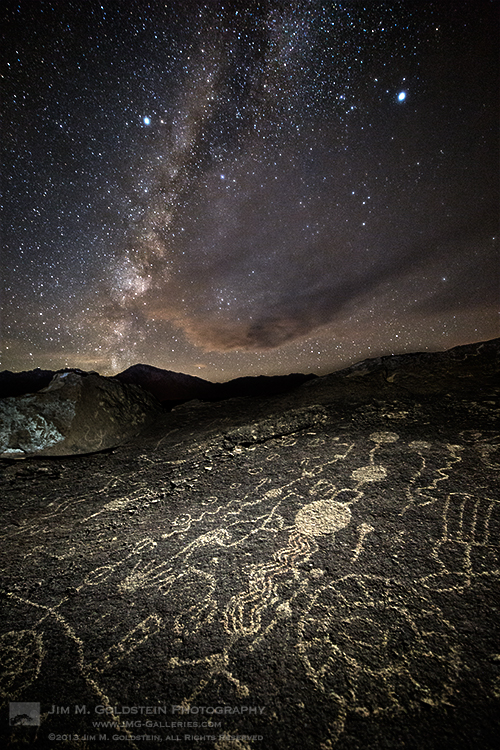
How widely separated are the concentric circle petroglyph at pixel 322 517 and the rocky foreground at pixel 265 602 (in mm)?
16

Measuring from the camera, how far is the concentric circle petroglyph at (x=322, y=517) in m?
2.24

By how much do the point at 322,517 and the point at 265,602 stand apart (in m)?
0.88

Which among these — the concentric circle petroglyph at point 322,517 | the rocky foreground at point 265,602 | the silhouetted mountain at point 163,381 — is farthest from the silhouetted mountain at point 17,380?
the silhouetted mountain at point 163,381

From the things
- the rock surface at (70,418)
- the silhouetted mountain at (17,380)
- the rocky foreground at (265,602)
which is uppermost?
the silhouetted mountain at (17,380)

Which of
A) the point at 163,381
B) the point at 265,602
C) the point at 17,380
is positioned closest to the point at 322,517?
the point at 265,602

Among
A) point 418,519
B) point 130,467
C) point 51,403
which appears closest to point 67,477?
point 130,467

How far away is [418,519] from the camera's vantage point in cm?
223

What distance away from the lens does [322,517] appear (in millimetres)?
2389

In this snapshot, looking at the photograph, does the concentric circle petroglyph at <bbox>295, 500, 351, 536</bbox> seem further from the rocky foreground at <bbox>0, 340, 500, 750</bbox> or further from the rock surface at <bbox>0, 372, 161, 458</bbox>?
the rock surface at <bbox>0, 372, 161, 458</bbox>

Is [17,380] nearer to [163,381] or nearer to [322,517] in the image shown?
[322,517]

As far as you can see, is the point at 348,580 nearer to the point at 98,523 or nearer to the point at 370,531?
the point at 370,531

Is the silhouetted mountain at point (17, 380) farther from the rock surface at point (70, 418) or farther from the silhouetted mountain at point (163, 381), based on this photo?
the silhouetted mountain at point (163, 381)

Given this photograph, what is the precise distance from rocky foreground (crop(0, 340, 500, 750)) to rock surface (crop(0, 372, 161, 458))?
1343 millimetres

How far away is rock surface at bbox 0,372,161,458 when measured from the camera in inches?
191
